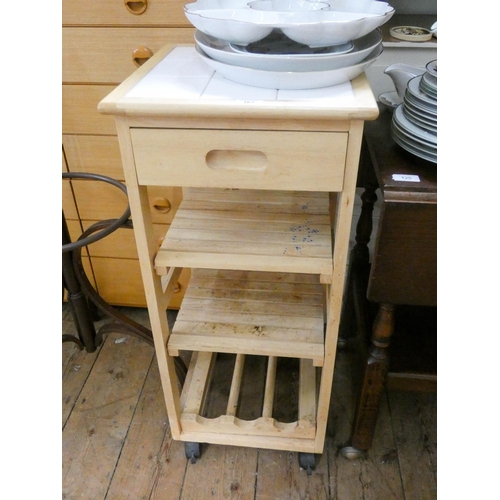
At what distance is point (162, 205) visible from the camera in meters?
1.24

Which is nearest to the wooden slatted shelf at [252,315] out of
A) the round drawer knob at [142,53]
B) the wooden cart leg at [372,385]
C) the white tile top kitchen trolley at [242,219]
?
the white tile top kitchen trolley at [242,219]

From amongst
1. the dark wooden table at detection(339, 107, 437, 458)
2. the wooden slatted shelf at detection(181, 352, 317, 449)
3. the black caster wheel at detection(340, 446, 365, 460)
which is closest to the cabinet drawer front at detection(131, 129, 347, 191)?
the dark wooden table at detection(339, 107, 437, 458)

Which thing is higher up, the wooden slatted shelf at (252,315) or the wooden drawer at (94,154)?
the wooden drawer at (94,154)

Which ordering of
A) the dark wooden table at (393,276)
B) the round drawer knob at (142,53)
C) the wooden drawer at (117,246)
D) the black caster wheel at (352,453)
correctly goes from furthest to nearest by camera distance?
the wooden drawer at (117,246) < the black caster wheel at (352,453) < the round drawer knob at (142,53) < the dark wooden table at (393,276)

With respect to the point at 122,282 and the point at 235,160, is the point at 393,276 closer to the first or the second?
the point at 235,160

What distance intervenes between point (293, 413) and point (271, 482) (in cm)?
20

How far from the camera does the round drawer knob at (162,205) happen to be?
1.24 metres

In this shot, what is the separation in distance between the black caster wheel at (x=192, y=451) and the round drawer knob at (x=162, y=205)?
0.63 m

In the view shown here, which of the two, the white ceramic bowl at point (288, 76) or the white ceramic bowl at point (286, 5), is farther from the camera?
the white ceramic bowl at point (286, 5)

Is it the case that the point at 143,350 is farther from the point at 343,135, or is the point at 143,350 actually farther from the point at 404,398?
the point at 343,135

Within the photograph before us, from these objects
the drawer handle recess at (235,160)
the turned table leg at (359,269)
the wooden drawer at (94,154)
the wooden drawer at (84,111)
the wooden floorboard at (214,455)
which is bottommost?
the wooden floorboard at (214,455)

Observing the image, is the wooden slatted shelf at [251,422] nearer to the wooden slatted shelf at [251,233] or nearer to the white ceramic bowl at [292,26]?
the wooden slatted shelf at [251,233]

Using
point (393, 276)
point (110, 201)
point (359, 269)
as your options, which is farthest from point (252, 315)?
point (110, 201)

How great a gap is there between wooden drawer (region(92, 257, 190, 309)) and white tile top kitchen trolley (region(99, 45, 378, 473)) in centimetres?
28
